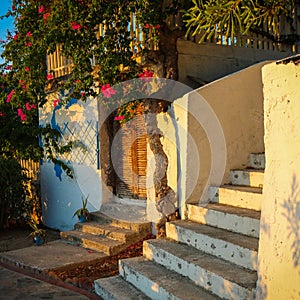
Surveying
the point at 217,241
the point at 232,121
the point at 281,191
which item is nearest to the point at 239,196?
the point at 217,241

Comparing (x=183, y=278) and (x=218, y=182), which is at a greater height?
(x=218, y=182)

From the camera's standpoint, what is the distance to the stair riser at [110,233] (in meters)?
6.87

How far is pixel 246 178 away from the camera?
18.2 ft

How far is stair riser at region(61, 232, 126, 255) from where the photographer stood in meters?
6.70

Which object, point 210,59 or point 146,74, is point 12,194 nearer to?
point 146,74

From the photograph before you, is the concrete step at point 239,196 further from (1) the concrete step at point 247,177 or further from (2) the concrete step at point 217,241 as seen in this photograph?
(2) the concrete step at point 217,241

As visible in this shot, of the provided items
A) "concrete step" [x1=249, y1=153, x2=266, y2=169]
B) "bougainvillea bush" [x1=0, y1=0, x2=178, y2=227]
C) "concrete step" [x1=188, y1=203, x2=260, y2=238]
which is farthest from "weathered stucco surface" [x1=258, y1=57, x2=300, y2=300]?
"bougainvillea bush" [x1=0, y1=0, x2=178, y2=227]

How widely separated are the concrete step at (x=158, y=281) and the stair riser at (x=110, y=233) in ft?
5.00

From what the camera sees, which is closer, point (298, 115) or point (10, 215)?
point (298, 115)

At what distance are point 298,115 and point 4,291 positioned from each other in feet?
14.8

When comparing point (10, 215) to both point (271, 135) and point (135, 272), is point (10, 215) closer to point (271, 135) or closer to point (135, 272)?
point (135, 272)

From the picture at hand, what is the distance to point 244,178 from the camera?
5570 mm

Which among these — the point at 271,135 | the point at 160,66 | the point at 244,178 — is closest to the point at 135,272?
the point at 244,178

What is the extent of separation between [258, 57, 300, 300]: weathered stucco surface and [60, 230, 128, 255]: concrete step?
3.59m
